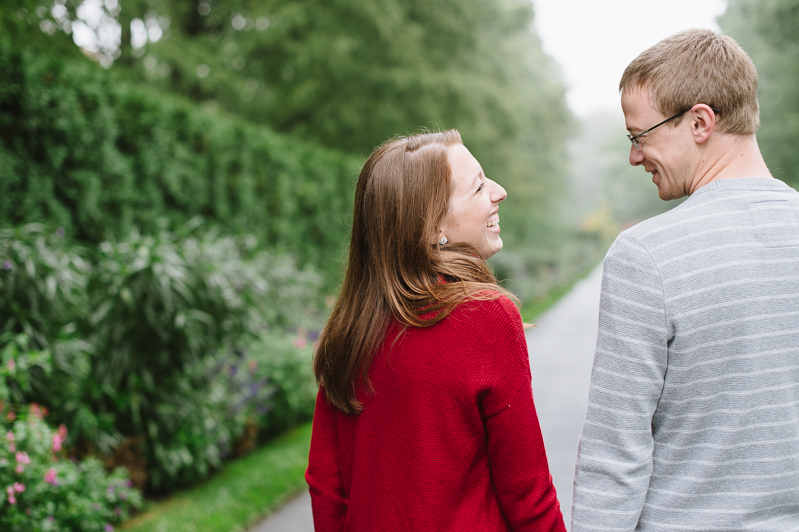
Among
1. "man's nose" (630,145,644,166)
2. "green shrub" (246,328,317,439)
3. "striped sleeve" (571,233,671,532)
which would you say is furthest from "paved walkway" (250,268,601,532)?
"green shrub" (246,328,317,439)

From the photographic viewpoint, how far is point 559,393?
262 inches

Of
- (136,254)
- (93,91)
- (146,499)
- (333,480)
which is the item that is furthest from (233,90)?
(333,480)

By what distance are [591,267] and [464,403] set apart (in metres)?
35.2

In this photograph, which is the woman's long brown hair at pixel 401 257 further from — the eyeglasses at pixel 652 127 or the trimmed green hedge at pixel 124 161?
the trimmed green hedge at pixel 124 161

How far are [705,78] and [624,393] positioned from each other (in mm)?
718

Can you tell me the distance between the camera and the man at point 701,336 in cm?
122

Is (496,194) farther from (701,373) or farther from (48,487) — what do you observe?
(48,487)

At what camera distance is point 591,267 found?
34719 mm

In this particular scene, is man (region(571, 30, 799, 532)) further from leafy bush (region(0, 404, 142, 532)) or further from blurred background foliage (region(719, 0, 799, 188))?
blurred background foliage (region(719, 0, 799, 188))

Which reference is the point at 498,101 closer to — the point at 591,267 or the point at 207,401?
the point at 207,401

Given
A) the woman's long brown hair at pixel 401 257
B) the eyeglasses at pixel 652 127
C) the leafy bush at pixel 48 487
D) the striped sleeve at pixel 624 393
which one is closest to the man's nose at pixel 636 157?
the eyeglasses at pixel 652 127

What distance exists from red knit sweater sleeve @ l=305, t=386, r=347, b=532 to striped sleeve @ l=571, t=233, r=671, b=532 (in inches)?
25.3

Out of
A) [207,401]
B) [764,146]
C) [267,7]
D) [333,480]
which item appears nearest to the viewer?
[333,480]

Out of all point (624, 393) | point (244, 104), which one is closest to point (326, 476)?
point (624, 393)
